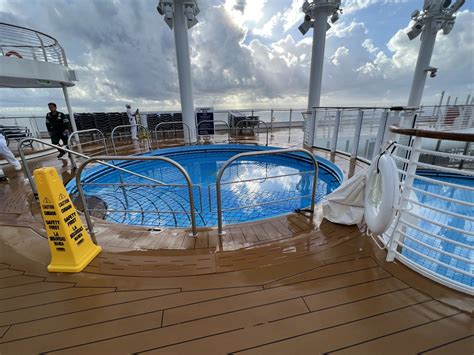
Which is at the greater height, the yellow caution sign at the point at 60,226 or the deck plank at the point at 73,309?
the yellow caution sign at the point at 60,226

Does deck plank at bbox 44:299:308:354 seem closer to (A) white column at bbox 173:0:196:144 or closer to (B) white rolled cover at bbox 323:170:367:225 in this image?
(B) white rolled cover at bbox 323:170:367:225

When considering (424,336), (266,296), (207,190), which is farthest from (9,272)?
(207,190)

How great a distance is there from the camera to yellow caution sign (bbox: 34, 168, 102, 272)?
1618mm

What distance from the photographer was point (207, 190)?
Result: 450cm

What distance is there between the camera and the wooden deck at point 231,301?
1158 mm

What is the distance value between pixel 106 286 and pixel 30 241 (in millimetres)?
1283

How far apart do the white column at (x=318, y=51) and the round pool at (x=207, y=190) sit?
9.88 feet

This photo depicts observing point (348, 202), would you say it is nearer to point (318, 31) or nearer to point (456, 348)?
point (456, 348)

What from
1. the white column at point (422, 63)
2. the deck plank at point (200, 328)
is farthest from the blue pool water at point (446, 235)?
the white column at point (422, 63)

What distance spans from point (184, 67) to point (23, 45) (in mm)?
4285

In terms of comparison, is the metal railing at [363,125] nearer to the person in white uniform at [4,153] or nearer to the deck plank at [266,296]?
the deck plank at [266,296]

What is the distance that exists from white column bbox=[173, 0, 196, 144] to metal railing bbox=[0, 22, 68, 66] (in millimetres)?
3674

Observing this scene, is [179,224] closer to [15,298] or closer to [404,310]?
[15,298]

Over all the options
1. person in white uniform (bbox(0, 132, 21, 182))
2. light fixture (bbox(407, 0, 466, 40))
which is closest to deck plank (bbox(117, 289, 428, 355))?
person in white uniform (bbox(0, 132, 21, 182))
